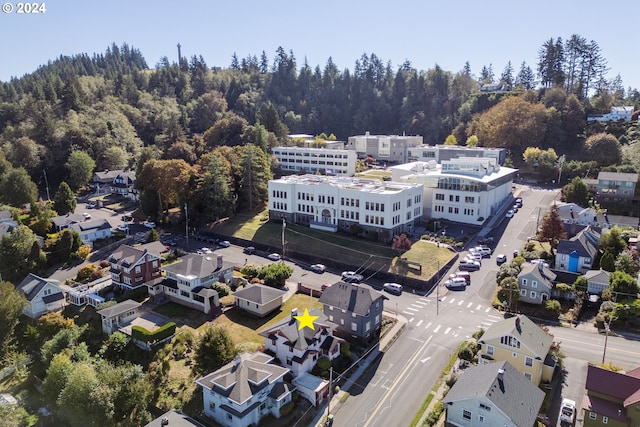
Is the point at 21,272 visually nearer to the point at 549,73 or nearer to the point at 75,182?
the point at 75,182

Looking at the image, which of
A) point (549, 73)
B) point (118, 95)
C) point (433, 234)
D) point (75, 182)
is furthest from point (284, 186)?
point (118, 95)

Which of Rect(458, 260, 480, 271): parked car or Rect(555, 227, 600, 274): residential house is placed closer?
Rect(555, 227, 600, 274): residential house

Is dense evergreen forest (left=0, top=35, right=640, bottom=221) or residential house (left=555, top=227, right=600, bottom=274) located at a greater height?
dense evergreen forest (left=0, top=35, right=640, bottom=221)

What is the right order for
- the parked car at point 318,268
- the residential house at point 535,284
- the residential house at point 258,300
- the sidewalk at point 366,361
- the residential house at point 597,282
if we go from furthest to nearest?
the parked car at point 318,268 < the residential house at point 597,282 < the residential house at point 535,284 < the residential house at point 258,300 < the sidewalk at point 366,361

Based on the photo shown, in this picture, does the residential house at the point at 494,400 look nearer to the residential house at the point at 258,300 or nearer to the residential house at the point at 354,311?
the residential house at the point at 354,311

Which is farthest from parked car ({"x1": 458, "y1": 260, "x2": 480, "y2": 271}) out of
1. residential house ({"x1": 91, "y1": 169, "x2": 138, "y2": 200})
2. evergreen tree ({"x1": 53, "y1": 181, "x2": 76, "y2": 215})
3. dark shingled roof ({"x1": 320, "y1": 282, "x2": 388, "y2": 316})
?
residential house ({"x1": 91, "y1": 169, "x2": 138, "y2": 200})

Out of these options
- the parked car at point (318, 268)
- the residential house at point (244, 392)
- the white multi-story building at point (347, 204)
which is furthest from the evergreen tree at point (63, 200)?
the residential house at point (244, 392)

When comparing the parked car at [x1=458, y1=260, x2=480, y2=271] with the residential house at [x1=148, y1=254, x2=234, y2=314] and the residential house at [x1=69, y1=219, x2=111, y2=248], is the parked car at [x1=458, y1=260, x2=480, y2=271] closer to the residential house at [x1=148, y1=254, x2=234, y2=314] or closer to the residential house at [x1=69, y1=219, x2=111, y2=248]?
the residential house at [x1=148, y1=254, x2=234, y2=314]
